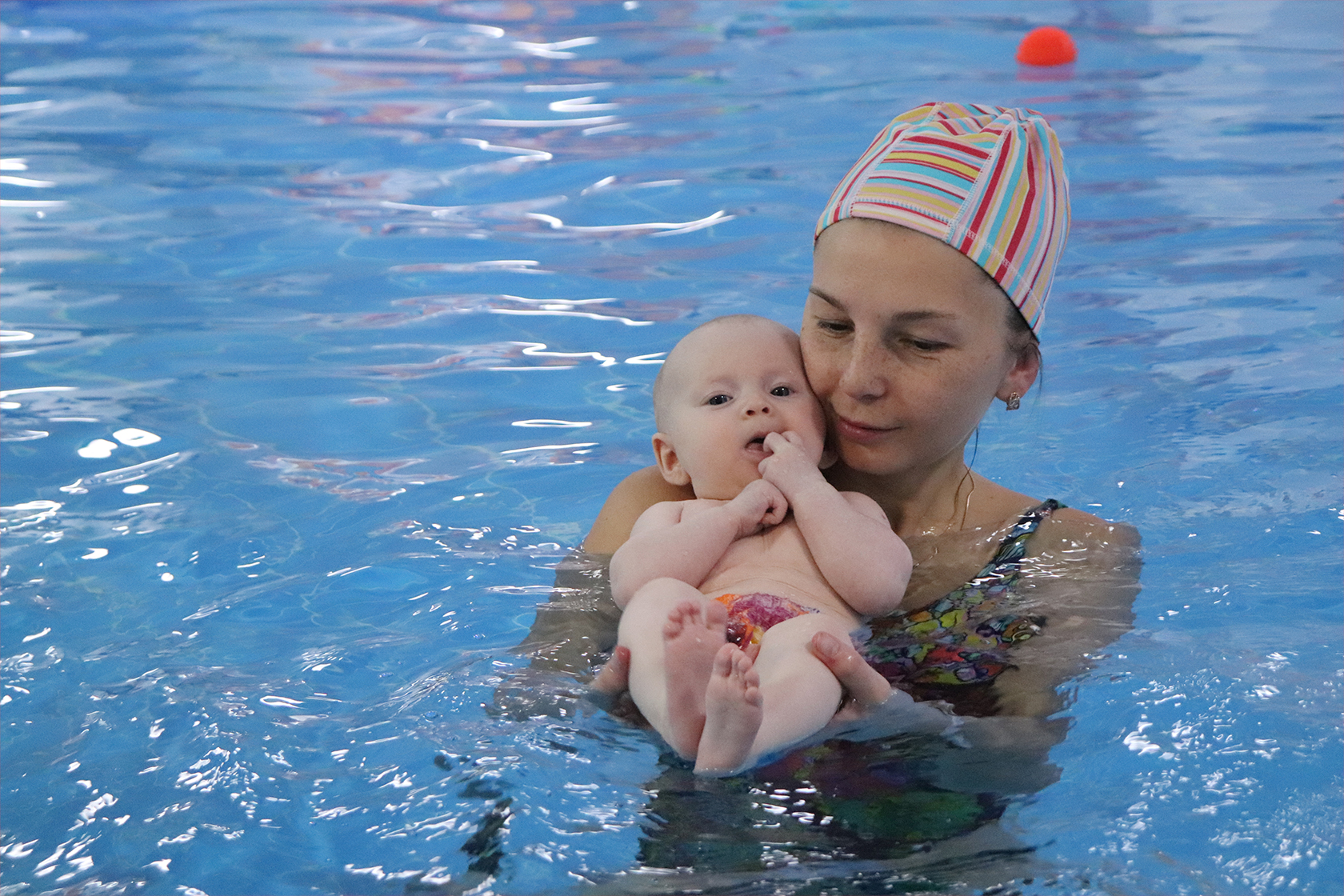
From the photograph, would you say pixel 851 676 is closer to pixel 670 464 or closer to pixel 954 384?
pixel 954 384

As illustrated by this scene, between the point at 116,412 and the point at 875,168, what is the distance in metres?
3.51

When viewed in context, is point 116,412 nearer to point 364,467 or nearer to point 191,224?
point 364,467

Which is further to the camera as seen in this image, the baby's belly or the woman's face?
the woman's face

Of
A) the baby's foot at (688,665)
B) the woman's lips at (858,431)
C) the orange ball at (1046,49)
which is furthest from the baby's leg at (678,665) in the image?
the orange ball at (1046,49)

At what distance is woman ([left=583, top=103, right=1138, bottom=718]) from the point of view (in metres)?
3.16

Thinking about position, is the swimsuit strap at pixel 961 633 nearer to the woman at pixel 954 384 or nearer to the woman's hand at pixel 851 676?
the woman at pixel 954 384

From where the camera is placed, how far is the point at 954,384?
318 centimetres

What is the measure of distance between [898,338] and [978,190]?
420mm

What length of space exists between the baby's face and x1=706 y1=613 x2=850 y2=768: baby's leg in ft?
2.11

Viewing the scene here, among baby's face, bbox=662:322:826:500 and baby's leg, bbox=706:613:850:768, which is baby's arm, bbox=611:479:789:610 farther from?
baby's leg, bbox=706:613:850:768

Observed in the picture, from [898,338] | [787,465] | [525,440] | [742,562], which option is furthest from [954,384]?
[525,440]

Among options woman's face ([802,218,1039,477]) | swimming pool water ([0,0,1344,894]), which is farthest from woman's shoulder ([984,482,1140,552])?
woman's face ([802,218,1039,477])

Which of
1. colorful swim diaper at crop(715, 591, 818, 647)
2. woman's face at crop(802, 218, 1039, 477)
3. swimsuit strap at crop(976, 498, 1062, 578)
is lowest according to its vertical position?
swimsuit strap at crop(976, 498, 1062, 578)

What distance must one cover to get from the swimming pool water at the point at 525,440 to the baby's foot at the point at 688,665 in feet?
0.50
